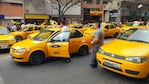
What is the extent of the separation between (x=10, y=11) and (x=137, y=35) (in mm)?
26691

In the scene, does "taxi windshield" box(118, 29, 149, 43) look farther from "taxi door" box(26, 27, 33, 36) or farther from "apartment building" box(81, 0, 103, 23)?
"apartment building" box(81, 0, 103, 23)

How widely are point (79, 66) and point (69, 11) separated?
108 feet

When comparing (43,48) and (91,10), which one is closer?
(43,48)

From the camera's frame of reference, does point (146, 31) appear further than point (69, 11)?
No

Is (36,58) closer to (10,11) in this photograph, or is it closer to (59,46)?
(59,46)

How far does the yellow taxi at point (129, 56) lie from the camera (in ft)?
19.2

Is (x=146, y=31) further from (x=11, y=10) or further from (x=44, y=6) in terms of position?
(x=44, y=6)

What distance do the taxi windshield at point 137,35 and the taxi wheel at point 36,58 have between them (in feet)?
10.1

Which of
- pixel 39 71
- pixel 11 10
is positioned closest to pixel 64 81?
pixel 39 71

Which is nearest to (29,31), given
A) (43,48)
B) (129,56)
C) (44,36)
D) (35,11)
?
(44,36)

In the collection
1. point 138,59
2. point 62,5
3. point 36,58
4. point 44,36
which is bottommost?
point 36,58

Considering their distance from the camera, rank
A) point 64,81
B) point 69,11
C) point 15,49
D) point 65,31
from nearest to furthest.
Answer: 1. point 64,81
2. point 15,49
3. point 65,31
4. point 69,11

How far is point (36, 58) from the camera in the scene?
8.41 metres

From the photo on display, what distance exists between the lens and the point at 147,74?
19.5 feet
